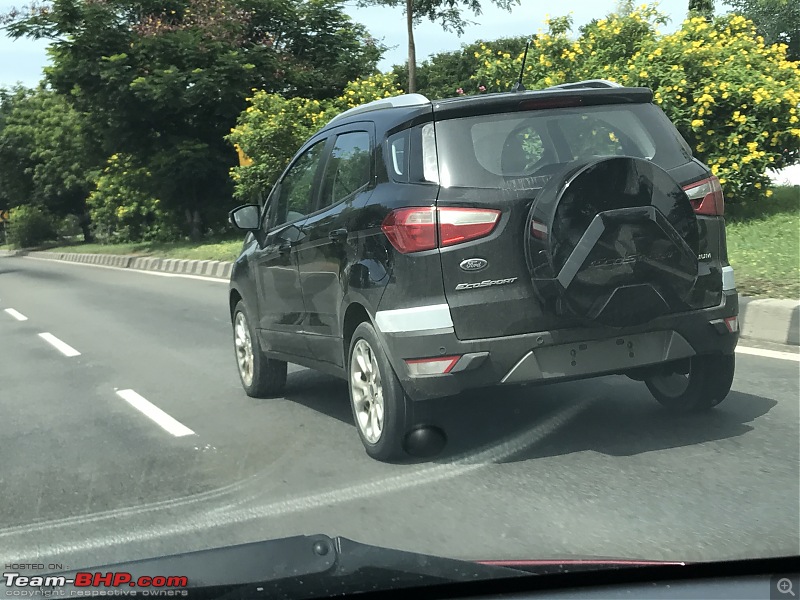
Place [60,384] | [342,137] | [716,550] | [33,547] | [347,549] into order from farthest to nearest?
[60,384] → [342,137] → [33,547] → [716,550] → [347,549]

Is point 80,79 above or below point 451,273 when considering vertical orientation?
above

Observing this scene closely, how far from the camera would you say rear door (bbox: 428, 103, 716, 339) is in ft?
15.2

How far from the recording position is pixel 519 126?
4867mm

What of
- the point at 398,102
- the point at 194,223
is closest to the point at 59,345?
the point at 398,102

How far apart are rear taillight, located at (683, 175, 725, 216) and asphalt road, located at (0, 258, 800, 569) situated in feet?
3.81

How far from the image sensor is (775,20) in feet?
146

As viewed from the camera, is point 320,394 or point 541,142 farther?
point 320,394

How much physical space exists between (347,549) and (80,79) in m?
29.3

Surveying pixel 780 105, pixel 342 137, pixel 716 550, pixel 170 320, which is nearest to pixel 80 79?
pixel 170 320

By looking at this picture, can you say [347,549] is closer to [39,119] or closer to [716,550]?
[716,550]

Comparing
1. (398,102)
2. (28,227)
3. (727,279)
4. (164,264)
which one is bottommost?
(28,227)

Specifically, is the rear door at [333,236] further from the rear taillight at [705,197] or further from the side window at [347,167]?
the rear taillight at [705,197]

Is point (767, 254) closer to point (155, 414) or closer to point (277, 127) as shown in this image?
point (155, 414)

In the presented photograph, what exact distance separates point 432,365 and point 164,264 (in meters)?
22.9
